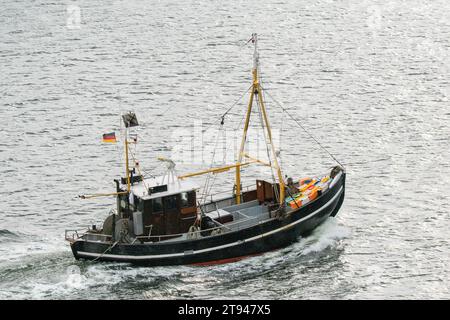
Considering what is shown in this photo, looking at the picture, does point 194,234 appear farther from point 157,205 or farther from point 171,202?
point 157,205

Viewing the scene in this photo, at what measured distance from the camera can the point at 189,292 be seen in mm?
53000

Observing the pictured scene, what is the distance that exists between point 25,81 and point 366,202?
165 ft

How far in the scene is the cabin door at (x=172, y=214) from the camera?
55.5m

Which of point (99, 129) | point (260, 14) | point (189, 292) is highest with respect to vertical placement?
point (260, 14)

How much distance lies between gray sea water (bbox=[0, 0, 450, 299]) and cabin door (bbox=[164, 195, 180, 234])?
2660 millimetres

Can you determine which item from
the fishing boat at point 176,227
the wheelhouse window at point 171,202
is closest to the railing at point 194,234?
the fishing boat at point 176,227

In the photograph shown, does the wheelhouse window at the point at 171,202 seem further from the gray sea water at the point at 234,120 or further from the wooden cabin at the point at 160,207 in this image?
the gray sea water at the point at 234,120

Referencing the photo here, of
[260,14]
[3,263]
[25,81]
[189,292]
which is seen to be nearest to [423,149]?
[189,292]

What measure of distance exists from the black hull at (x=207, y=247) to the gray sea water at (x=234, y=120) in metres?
0.71

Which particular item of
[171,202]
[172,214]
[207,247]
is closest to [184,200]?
[171,202]

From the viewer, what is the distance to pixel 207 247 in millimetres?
55438

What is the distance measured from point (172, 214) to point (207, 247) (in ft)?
9.99
